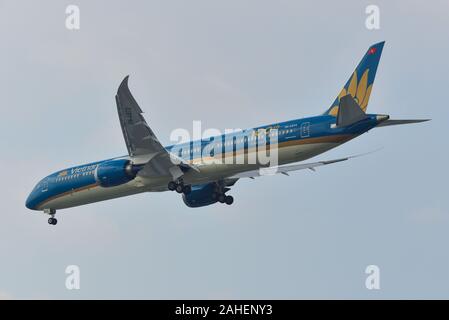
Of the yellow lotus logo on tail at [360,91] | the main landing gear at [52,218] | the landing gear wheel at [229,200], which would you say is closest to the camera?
the yellow lotus logo on tail at [360,91]

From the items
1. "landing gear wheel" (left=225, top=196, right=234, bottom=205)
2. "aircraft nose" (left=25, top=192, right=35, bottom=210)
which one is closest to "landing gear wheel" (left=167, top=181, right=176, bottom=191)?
"landing gear wheel" (left=225, top=196, right=234, bottom=205)

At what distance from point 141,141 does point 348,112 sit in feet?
33.4

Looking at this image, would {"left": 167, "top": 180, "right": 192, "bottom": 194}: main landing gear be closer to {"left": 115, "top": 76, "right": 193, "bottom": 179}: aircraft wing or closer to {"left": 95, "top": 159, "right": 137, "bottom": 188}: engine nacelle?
{"left": 115, "top": 76, "right": 193, "bottom": 179}: aircraft wing

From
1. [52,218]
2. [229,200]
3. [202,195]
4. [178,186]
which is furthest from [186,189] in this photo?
[52,218]

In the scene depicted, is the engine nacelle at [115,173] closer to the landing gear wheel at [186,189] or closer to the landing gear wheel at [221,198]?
the landing gear wheel at [186,189]

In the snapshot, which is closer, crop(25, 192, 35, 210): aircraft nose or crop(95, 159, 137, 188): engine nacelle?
crop(95, 159, 137, 188): engine nacelle

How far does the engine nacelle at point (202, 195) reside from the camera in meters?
53.8

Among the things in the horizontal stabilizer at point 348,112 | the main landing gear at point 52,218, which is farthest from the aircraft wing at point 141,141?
the horizontal stabilizer at point 348,112

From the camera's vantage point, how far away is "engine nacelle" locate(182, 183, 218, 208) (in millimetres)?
53750

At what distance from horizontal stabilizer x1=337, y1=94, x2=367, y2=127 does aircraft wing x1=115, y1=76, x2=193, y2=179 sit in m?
8.51
